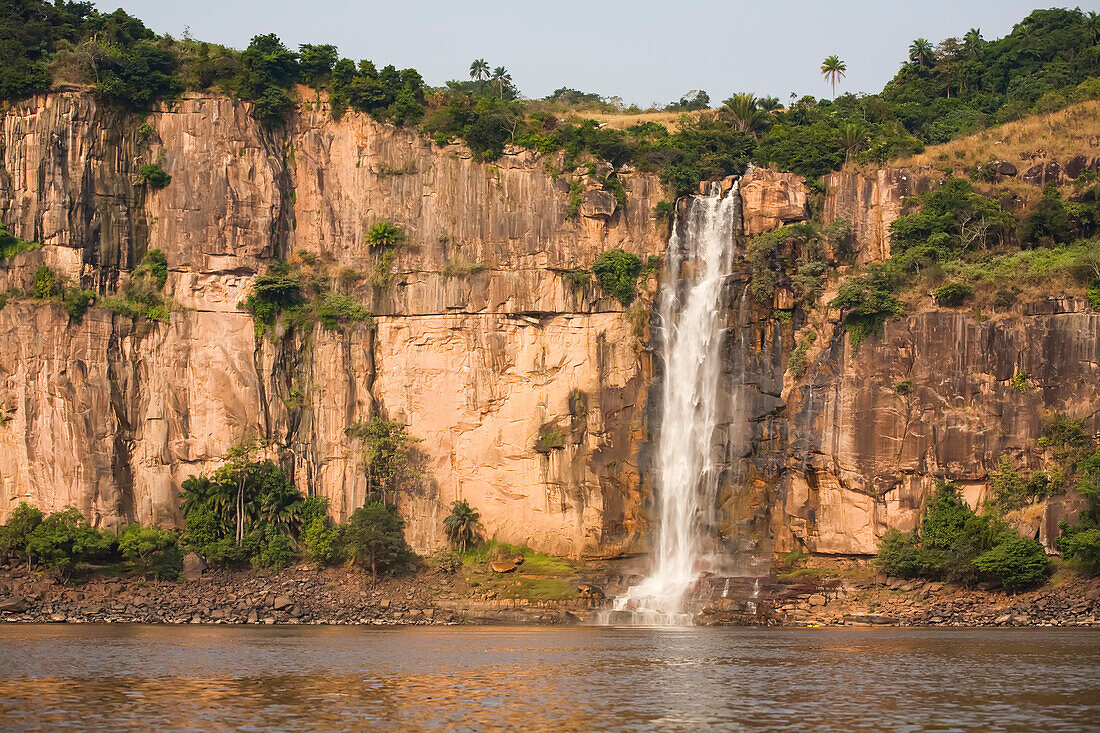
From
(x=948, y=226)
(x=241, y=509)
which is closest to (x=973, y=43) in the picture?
(x=948, y=226)

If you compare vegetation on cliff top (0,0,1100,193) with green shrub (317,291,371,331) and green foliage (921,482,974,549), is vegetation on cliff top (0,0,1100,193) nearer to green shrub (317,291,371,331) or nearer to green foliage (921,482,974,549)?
green shrub (317,291,371,331)

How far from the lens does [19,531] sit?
176ft

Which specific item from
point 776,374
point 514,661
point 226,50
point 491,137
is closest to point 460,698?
point 514,661

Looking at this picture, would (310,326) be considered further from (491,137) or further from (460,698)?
(460,698)

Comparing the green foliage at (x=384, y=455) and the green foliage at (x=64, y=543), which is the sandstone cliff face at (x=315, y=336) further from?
the green foliage at (x=64, y=543)

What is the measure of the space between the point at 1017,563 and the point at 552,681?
24.9 m

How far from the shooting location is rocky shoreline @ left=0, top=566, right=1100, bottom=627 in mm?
47625

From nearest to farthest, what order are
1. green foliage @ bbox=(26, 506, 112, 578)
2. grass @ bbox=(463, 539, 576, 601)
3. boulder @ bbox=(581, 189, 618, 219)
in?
1. green foliage @ bbox=(26, 506, 112, 578)
2. grass @ bbox=(463, 539, 576, 601)
3. boulder @ bbox=(581, 189, 618, 219)

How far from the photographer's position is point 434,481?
6081 cm

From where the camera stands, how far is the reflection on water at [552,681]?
2236 cm

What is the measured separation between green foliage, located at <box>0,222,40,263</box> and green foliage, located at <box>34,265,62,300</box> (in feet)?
4.58

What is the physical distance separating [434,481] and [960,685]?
3702 centimetres

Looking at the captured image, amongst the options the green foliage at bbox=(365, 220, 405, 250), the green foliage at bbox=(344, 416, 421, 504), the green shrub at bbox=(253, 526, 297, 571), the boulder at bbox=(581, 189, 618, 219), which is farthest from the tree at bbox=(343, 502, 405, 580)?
the boulder at bbox=(581, 189, 618, 219)

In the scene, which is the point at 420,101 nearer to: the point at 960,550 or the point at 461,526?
the point at 461,526
